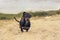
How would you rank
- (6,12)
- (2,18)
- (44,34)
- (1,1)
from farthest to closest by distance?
(1,1) → (6,12) → (2,18) → (44,34)

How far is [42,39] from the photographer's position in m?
9.58

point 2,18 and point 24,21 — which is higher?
point 24,21

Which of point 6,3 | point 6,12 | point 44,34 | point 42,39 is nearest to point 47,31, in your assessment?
point 44,34

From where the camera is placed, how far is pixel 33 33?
34.0ft

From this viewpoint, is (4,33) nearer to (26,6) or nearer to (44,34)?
(44,34)

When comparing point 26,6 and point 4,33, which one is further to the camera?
point 26,6

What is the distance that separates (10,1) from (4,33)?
30.7 ft

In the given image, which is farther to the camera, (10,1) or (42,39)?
(10,1)

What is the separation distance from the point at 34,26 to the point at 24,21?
1762 millimetres

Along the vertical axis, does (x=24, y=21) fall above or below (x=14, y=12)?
above

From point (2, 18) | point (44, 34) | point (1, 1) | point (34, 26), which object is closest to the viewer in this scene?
point (44, 34)

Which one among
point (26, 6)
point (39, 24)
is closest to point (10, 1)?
point (26, 6)

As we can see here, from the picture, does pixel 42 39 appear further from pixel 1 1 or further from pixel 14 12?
pixel 1 1

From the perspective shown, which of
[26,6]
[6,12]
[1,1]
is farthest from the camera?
[1,1]
